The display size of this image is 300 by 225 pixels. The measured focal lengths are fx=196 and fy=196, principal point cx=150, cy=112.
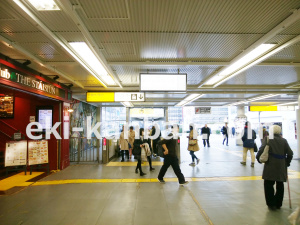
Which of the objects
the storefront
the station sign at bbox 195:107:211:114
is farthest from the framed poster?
the station sign at bbox 195:107:211:114

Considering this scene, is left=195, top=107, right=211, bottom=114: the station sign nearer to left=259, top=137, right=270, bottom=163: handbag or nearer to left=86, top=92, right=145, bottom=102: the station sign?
left=86, top=92, right=145, bottom=102: the station sign

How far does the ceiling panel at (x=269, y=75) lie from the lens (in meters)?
6.06

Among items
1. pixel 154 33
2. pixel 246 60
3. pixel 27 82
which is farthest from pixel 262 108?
pixel 27 82

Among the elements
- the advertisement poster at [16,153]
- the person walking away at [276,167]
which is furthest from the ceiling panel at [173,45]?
the advertisement poster at [16,153]

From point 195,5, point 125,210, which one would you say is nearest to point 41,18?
point 195,5

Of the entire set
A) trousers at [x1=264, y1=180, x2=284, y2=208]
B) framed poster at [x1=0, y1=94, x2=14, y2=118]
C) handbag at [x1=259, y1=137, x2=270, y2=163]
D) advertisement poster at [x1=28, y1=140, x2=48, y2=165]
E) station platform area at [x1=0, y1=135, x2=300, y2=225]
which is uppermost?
framed poster at [x1=0, y1=94, x2=14, y2=118]

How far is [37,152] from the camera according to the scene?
6812mm

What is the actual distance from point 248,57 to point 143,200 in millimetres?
4212

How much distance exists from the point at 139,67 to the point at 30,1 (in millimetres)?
3363

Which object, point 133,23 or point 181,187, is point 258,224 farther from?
point 133,23

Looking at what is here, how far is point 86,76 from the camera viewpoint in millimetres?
6699

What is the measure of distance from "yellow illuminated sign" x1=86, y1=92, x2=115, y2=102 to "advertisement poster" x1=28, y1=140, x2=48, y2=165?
2.41 metres

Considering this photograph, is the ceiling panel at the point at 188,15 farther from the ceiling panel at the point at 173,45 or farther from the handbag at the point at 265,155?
the handbag at the point at 265,155

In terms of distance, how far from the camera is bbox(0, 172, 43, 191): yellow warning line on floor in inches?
216
